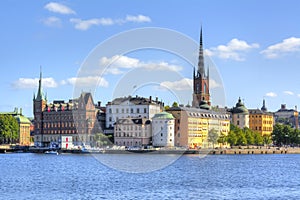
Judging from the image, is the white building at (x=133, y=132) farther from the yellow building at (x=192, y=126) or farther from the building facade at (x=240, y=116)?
the building facade at (x=240, y=116)

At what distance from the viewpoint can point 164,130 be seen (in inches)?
4427

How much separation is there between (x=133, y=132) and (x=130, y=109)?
9.03 meters

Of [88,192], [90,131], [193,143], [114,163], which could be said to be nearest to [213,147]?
[193,143]

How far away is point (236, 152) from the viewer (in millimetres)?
111312

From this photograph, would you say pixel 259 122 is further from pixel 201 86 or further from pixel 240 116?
pixel 201 86

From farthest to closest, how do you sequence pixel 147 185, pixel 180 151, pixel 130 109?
pixel 130 109 → pixel 180 151 → pixel 147 185

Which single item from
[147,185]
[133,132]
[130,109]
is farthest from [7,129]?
[147,185]

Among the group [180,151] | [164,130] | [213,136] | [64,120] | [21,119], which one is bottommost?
[180,151]

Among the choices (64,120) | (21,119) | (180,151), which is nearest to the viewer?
(180,151)

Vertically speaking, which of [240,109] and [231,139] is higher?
[240,109]

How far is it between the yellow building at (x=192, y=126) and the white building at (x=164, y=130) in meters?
2.90

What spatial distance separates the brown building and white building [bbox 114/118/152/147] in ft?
19.8

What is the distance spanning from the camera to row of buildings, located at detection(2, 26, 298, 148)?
115 metres

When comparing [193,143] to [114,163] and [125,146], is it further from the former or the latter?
[114,163]
